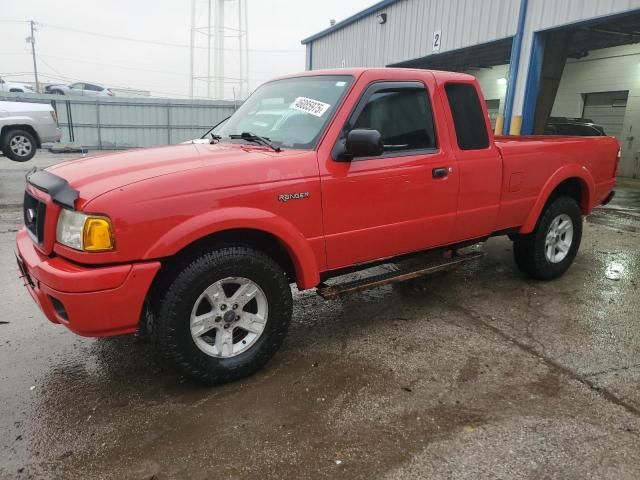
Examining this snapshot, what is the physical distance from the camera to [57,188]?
264 cm

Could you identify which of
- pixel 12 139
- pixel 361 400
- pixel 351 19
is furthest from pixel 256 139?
pixel 351 19

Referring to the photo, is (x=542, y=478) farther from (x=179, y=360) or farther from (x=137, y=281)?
(x=137, y=281)

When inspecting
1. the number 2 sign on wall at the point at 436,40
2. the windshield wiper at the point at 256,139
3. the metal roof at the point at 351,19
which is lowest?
the windshield wiper at the point at 256,139

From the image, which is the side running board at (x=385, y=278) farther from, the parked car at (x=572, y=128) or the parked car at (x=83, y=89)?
the parked car at (x=83, y=89)

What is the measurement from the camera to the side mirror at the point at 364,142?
2930 millimetres

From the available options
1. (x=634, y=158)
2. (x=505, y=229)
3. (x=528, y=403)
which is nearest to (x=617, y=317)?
(x=505, y=229)

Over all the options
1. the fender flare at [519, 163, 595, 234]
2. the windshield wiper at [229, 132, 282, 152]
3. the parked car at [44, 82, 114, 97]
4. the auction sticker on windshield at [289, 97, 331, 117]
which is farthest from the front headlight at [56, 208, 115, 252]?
the parked car at [44, 82, 114, 97]

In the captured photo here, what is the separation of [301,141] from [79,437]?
2144 mm

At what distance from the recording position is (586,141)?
481 centimetres

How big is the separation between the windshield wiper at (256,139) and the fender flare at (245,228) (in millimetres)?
571

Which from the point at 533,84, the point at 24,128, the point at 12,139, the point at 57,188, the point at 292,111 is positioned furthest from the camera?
the point at 24,128

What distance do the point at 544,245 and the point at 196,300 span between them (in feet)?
11.4

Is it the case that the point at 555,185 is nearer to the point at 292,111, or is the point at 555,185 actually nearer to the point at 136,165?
the point at 292,111

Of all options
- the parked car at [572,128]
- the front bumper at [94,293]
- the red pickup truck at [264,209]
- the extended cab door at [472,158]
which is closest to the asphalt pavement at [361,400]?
the red pickup truck at [264,209]
